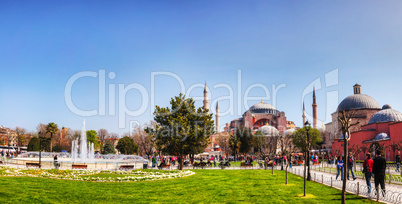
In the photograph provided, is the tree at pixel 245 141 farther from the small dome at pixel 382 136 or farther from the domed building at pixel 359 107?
the small dome at pixel 382 136

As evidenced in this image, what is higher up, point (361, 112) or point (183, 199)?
point (361, 112)

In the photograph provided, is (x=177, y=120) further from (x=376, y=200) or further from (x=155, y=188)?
(x=376, y=200)

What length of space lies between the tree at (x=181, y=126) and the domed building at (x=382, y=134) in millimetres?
18957

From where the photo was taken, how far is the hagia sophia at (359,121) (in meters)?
30.1

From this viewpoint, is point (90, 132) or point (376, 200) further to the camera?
point (90, 132)

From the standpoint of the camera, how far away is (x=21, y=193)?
321 inches

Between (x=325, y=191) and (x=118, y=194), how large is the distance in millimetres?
6768

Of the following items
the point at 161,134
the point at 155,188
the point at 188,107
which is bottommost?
the point at 155,188

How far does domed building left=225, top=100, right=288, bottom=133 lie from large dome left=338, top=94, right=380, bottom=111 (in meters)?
25.6

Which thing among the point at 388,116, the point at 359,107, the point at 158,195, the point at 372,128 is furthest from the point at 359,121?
the point at 158,195

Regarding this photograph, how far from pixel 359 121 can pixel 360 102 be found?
14.6 m

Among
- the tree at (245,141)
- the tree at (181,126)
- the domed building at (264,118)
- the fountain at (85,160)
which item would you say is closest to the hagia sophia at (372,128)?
the tree at (181,126)

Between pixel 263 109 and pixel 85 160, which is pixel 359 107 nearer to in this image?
pixel 263 109

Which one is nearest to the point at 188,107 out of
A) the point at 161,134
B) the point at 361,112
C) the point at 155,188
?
the point at 161,134
